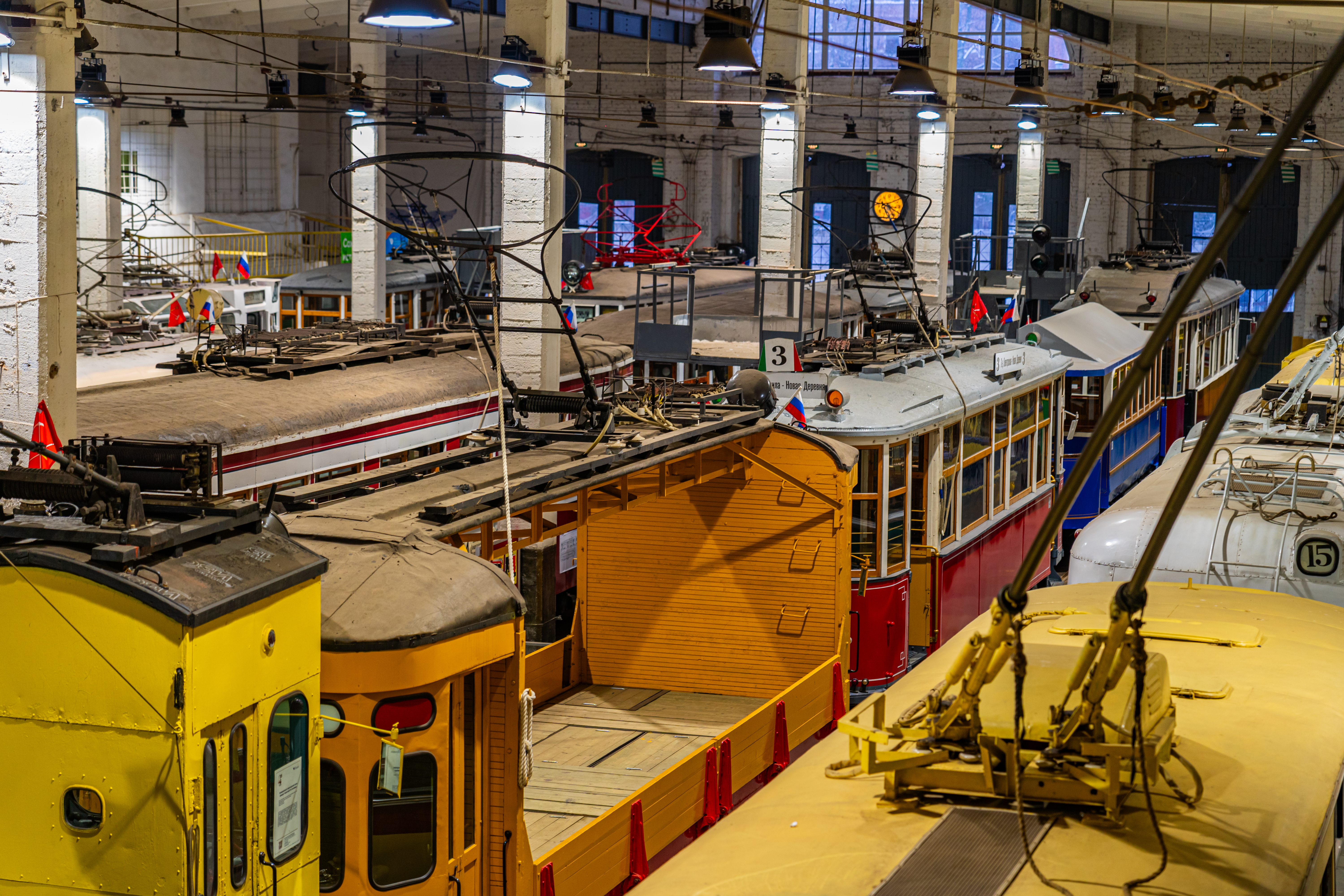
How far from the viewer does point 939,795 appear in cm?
501

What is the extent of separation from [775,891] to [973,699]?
1.03m

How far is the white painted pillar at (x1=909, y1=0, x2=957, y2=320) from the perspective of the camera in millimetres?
24219

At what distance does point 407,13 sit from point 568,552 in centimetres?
492

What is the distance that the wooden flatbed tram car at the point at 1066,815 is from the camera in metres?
4.36

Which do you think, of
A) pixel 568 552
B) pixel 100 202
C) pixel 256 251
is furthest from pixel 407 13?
pixel 256 251

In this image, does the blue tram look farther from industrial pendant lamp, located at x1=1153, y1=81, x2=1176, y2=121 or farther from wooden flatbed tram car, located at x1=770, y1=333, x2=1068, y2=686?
industrial pendant lamp, located at x1=1153, y1=81, x2=1176, y2=121

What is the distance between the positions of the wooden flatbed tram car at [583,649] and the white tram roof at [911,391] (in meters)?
1.17

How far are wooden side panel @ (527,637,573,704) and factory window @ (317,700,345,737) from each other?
4.06 m

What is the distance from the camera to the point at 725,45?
1222cm

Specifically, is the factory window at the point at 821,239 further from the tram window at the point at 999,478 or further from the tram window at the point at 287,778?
the tram window at the point at 287,778

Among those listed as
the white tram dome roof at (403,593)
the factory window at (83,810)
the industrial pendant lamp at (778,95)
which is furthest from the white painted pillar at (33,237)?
the industrial pendant lamp at (778,95)

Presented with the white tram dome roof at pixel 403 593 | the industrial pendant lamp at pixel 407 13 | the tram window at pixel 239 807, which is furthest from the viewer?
the industrial pendant lamp at pixel 407 13

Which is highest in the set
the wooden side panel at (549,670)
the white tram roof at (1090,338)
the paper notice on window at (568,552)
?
the white tram roof at (1090,338)

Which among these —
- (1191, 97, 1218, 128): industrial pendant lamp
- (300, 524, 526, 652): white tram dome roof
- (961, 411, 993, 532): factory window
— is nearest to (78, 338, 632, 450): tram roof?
(300, 524, 526, 652): white tram dome roof
